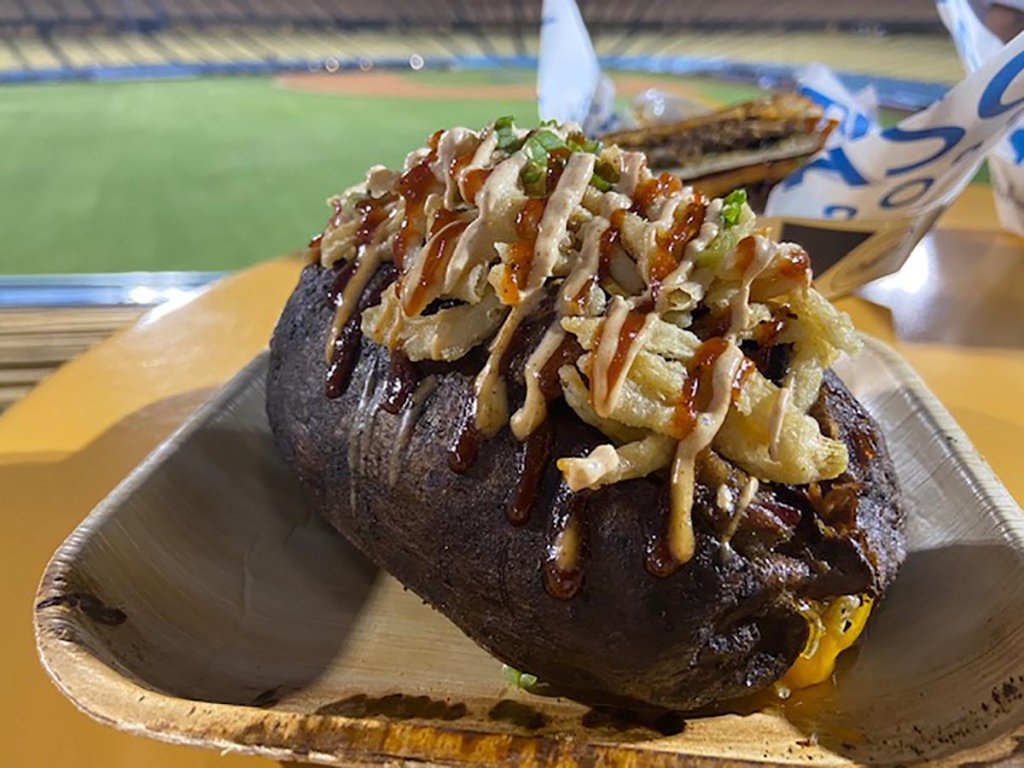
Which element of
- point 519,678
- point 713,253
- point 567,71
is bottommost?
point 519,678

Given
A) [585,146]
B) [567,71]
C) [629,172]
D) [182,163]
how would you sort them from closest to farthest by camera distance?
1. [629,172]
2. [585,146]
3. [567,71]
4. [182,163]

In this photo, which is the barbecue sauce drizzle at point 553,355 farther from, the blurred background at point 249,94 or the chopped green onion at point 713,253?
the blurred background at point 249,94

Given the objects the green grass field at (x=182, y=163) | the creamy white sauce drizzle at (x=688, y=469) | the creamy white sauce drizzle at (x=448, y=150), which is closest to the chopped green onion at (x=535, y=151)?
the creamy white sauce drizzle at (x=448, y=150)

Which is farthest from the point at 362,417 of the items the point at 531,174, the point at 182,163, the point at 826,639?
the point at 182,163

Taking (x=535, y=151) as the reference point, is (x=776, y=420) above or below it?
below

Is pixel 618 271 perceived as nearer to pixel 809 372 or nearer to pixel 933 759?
pixel 809 372

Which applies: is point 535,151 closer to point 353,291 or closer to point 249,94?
point 353,291

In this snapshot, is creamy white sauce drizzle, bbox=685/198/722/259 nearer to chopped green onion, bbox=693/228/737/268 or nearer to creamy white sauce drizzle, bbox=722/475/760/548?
chopped green onion, bbox=693/228/737/268

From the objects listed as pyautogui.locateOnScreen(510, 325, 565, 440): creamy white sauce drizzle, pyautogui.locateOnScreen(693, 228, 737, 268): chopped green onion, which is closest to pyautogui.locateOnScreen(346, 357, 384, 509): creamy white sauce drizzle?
pyautogui.locateOnScreen(510, 325, 565, 440): creamy white sauce drizzle
